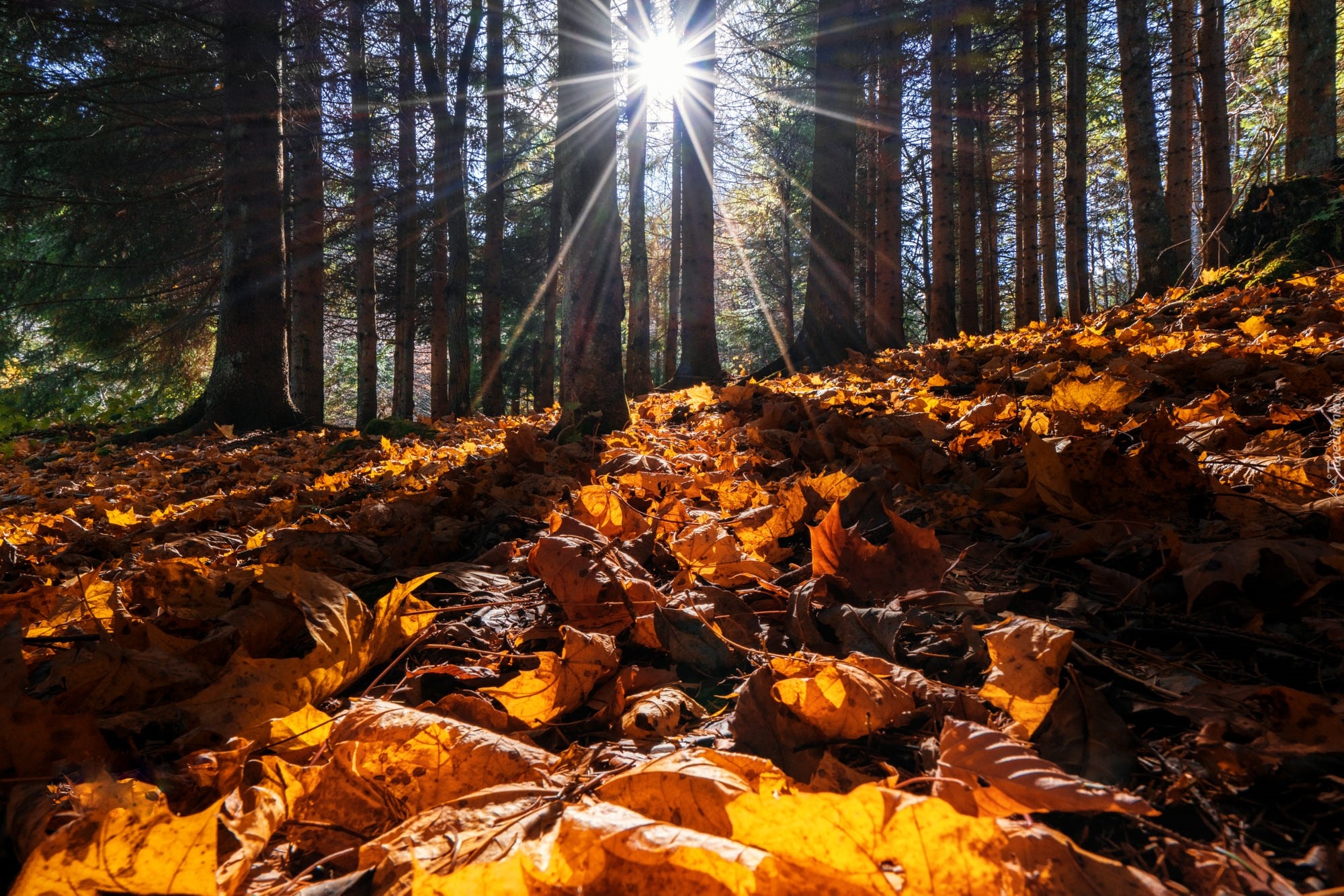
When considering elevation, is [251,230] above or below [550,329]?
below

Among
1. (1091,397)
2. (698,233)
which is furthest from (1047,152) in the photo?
(1091,397)

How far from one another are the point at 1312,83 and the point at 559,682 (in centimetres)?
824

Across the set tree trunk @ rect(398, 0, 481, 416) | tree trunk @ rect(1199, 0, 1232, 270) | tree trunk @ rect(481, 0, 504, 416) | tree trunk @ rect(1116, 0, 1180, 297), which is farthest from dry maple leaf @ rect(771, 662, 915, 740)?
tree trunk @ rect(481, 0, 504, 416)

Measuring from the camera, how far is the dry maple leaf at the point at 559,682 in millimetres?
915

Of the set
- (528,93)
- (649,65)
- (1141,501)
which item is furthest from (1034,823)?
(528,93)

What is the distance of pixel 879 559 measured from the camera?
122 centimetres

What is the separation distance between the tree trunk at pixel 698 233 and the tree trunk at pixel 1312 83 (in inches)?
230

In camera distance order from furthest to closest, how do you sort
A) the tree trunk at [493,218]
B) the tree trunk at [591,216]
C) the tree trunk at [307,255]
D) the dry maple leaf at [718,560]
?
the tree trunk at [493,218]
the tree trunk at [307,255]
the tree trunk at [591,216]
the dry maple leaf at [718,560]

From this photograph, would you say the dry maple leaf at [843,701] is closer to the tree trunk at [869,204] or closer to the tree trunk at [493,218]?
the tree trunk at [493,218]

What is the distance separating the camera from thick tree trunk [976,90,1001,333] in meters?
13.2

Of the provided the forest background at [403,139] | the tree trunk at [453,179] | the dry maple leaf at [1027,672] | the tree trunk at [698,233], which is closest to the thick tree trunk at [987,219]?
the forest background at [403,139]

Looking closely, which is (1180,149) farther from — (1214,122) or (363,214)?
(363,214)

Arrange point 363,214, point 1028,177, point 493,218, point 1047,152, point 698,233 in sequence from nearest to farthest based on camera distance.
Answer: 1. point 698,233
2. point 363,214
3. point 493,218
4. point 1028,177
5. point 1047,152

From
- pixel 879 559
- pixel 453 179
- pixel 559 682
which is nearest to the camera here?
pixel 559 682
